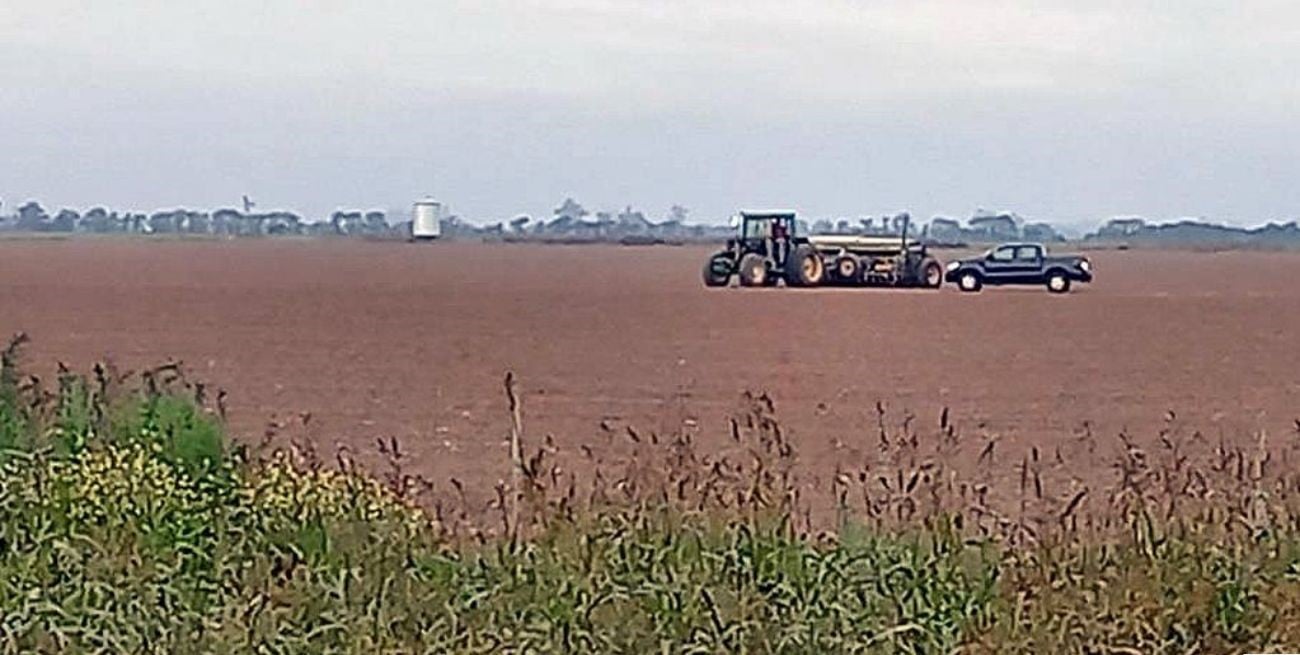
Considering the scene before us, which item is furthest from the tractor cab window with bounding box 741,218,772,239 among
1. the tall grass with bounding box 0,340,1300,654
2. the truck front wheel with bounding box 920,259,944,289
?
the tall grass with bounding box 0,340,1300,654

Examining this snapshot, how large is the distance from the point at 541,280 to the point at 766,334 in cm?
3434

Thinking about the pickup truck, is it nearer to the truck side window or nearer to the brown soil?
the truck side window

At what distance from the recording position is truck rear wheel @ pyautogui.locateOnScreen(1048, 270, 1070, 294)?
6097 cm

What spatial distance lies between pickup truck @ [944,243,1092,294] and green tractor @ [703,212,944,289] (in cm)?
86

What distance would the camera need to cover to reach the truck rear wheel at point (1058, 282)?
60969 millimetres

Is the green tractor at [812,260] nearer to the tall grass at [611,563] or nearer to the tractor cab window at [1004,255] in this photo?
the tractor cab window at [1004,255]

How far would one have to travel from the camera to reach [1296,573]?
255 inches

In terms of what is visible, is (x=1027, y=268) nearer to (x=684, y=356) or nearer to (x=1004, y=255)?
(x=1004, y=255)

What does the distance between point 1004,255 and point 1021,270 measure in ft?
3.05

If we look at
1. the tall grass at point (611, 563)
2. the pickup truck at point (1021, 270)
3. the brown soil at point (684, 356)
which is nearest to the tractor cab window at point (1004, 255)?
the pickup truck at point (1021, 270)

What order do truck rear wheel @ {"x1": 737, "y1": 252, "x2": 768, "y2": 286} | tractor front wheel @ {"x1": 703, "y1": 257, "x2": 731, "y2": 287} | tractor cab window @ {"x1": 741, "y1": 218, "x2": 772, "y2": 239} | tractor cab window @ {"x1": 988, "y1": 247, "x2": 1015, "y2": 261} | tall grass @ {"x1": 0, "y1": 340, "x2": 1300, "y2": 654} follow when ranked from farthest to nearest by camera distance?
tractor cab window @ {"x1": 988, "y1": 247, "x2": 1015, "y2": 261} < tractor front wheel @ {"x1": 703, "y1": 257, "x2": 731, "y2": 287} < tractor cab window @ {"x1": 741, "y1": 218, "x2": 772, "y2": 239} < truck rear wheel @ {"x1": 737, "y1": 252, "x2": 768, "y2": 286} < tall grass @ {"x1": 0, "y1": 340, "x2": 1300, "y2": 654}

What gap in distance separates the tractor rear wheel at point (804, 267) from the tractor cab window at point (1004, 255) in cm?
648

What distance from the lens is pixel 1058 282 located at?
6112 cm

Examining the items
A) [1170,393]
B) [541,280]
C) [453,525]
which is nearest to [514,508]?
[453,525]
